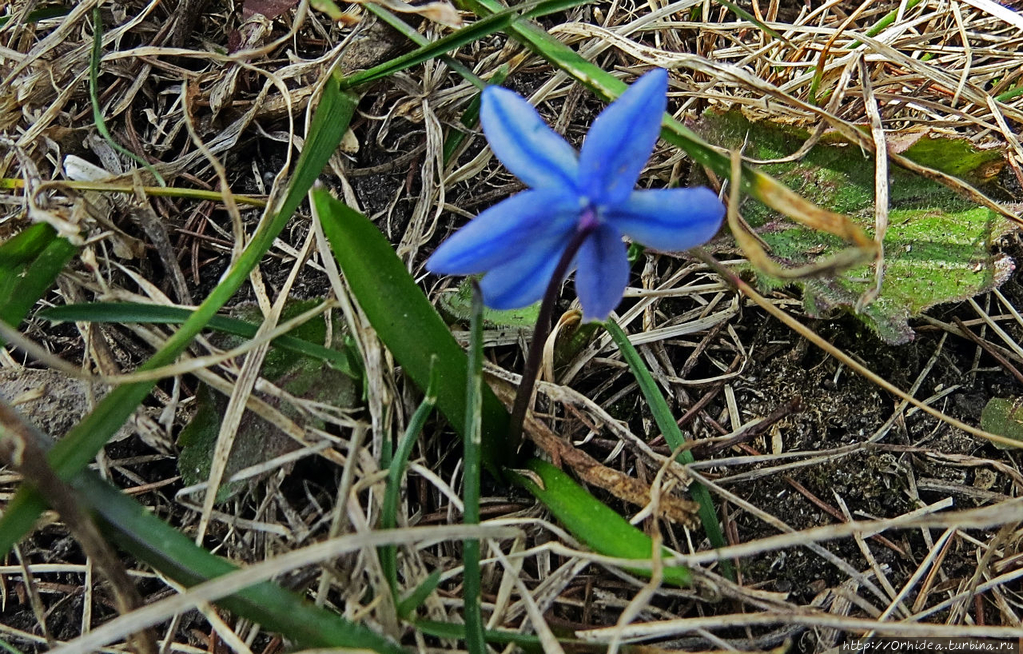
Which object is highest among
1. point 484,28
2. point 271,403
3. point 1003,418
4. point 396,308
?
point 484,28

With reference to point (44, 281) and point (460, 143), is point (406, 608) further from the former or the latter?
point (460, 143)

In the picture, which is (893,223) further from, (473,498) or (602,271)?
(473,498)

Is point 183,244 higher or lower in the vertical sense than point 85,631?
higher

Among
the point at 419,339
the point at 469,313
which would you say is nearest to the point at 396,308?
the point at 419,339

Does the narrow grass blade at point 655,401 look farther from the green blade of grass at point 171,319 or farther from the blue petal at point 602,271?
the green blade of grass at point 171,319

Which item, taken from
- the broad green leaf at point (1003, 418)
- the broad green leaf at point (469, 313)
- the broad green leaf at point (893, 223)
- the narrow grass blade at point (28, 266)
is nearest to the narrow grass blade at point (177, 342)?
the narrow grass blade at point (28, 266)

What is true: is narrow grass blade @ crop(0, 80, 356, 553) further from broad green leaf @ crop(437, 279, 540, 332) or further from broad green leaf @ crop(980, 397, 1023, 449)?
broad green leaf @ crop(980, 397, 1023, 449)

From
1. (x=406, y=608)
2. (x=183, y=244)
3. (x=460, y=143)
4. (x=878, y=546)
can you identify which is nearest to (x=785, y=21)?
(x=460, y=143)
